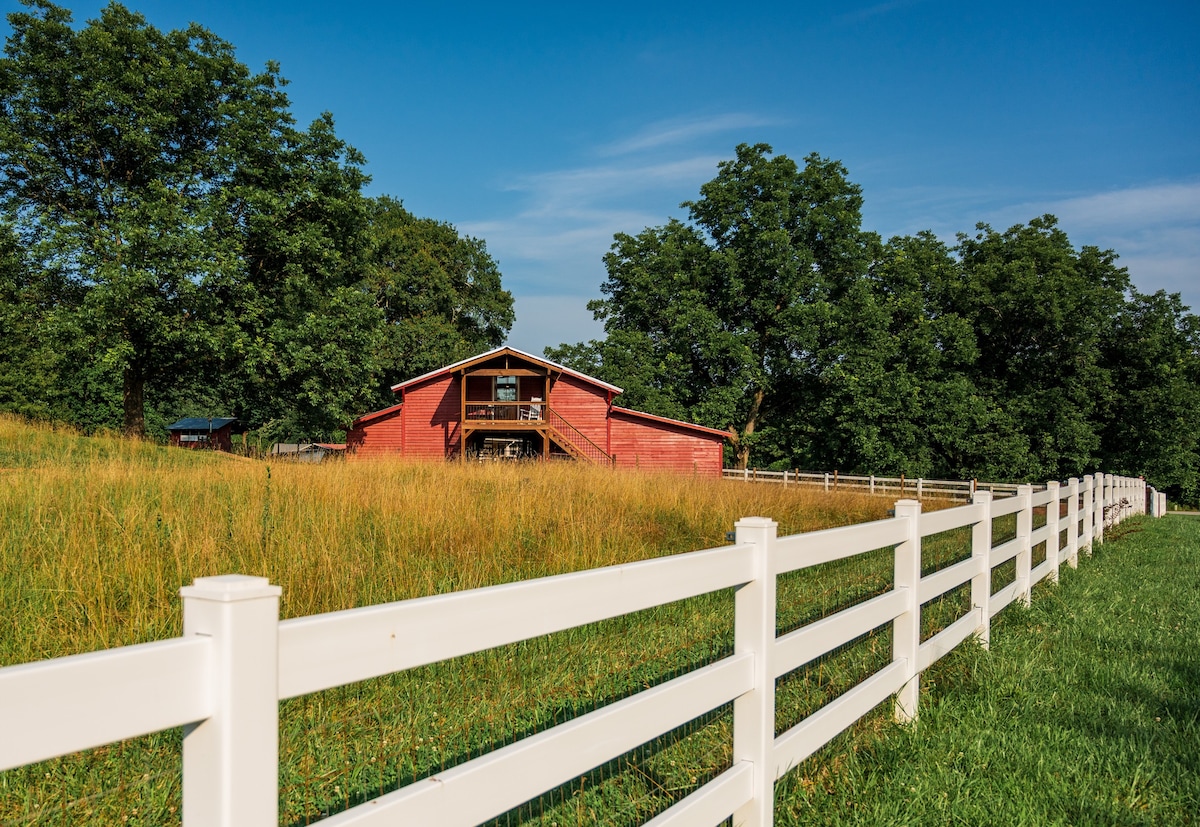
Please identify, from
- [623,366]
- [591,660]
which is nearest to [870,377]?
[623,366]

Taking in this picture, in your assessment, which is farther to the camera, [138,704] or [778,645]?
[778,645]

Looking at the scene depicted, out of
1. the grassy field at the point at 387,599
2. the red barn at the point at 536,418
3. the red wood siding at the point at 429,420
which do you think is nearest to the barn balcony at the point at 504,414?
the red barn at the point at 536,418

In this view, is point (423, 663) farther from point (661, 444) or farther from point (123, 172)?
point (661, 444)

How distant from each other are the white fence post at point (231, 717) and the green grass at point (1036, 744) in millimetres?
2573

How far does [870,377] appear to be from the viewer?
1571 inches

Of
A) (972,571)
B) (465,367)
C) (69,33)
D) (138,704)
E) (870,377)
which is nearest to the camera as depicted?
(138,704)

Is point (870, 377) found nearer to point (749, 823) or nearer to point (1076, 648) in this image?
point (1076, 648)

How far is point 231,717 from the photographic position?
1.35 meters

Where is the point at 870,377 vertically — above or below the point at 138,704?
above

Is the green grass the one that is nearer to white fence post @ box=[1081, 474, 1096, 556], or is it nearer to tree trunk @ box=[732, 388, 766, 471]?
white fence post @ box=[1081, 474, 1096, 556]

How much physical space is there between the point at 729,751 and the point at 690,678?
1319 mm

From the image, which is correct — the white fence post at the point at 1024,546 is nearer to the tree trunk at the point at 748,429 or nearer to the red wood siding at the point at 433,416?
the red wood siding at the point at 433,416

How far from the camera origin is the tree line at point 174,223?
25328mm

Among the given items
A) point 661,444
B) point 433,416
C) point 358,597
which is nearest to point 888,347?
point 661,444
